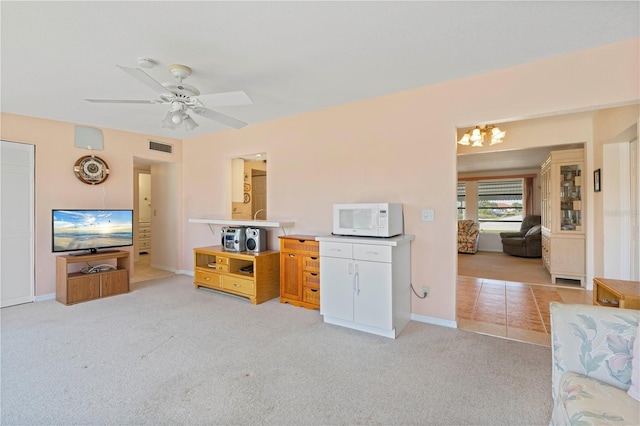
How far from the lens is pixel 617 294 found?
1.95 meters

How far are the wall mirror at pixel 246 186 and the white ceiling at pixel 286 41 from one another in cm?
201

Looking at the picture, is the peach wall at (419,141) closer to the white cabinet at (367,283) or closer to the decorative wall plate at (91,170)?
the white cabinet at (367,283)

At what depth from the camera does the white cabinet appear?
111 inches

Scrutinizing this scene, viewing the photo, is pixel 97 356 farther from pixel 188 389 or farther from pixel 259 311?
pixel 259 311

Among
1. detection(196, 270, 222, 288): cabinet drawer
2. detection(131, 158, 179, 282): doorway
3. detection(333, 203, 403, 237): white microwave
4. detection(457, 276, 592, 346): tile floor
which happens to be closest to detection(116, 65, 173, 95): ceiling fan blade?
detection(333, 203, 403, 237): white microwave

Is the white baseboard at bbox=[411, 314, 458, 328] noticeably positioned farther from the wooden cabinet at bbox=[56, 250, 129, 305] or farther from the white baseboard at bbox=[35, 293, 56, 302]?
the white baseboard at bbox=[35, 293, 56, 302]

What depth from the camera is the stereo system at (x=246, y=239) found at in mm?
4219

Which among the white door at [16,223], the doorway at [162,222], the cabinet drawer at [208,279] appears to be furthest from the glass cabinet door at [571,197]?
the white door at [16,223]

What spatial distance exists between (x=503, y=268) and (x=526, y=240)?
5.35ft

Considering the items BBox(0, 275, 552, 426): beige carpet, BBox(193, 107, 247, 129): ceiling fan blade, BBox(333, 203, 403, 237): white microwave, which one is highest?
BBox(193, 107, 247, 129): ceiling fan blade

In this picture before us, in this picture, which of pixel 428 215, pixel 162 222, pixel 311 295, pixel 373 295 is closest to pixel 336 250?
pixel 373 295

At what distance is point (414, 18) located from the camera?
6.67ft

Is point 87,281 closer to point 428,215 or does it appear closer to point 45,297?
point 45,297

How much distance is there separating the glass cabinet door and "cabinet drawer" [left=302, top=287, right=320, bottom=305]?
13.6ft
